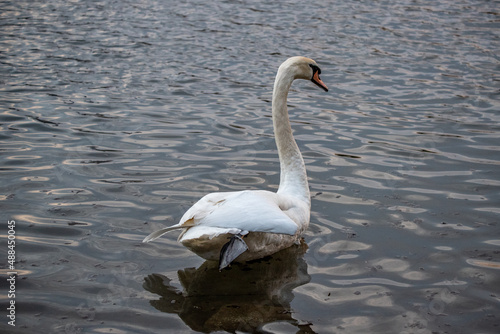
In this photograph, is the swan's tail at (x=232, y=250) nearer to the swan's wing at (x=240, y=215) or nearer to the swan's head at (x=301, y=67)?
the swan's wing at (x=240, y=215)

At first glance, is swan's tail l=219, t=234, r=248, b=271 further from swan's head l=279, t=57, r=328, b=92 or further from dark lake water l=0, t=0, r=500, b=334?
swan's head l=279, t=57, r=328, b=92

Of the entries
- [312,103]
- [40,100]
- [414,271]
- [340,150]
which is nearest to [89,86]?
[40,100]

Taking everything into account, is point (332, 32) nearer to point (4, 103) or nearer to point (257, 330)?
point (4, 103)

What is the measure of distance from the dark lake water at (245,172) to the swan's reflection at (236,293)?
0.6 inches

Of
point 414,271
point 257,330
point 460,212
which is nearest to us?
point 257,330

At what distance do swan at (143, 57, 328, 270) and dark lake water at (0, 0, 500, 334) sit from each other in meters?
0.31

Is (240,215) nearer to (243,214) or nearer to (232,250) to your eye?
(243,214)

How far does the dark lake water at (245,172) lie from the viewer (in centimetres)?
444

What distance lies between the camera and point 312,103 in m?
9.69

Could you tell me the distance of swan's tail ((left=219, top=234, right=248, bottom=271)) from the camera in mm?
3945

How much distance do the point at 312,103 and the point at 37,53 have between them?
18.5 ft

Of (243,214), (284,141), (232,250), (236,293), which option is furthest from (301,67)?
(232,250)

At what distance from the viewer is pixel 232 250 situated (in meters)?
4.00

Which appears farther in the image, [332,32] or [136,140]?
[332,32]
